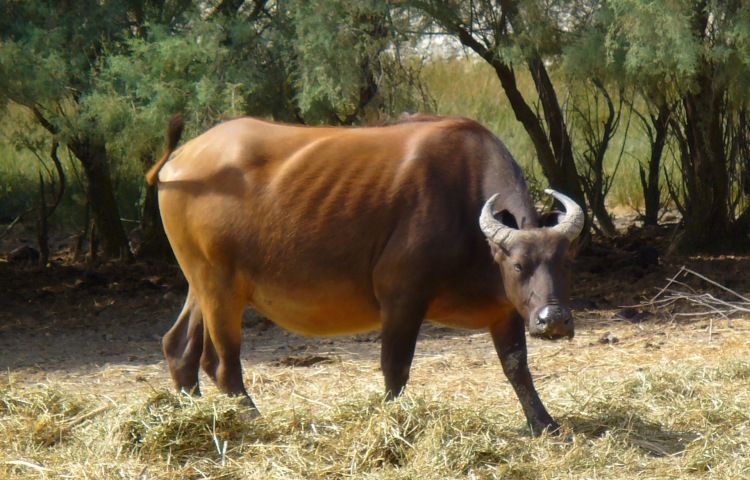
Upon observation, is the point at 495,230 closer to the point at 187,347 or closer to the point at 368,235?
the point at 368,235

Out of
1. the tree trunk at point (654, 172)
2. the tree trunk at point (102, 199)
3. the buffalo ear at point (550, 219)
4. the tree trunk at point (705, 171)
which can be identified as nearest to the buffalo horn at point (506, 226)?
the buffalo ear at point (550, 219)

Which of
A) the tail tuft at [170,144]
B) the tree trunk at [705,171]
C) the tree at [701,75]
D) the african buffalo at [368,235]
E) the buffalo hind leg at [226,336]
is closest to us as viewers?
the african buffalo at [368,235]

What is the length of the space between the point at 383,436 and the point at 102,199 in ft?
21.3

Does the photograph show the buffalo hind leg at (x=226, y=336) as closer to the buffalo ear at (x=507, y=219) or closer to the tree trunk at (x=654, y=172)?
the buffalo ear at (x=507, y=219)

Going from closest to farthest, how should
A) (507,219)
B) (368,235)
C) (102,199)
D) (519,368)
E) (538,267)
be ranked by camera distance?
(538,267)
(507,219)
(368,235)
(519,368)
(102,199)

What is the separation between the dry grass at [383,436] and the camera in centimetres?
512

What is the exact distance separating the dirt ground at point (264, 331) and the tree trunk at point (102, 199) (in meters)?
0.29

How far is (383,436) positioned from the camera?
5188 millimetres

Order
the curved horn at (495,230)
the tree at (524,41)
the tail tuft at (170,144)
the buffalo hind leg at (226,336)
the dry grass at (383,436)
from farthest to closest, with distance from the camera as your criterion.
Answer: the tree at (524,41) < the tail tuft at (170,144) < the buffalo hind leg at (226,336) < the curved horn at (495,230) < the dry grass at (383,436)

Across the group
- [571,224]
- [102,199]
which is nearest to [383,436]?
[571,224]

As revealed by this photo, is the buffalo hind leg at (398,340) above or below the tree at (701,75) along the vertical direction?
below

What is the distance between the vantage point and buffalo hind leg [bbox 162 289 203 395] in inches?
250

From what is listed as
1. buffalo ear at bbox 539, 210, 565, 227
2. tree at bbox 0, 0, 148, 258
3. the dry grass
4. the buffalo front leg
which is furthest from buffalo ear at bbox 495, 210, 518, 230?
tree at bbox 0, 0, 148, 258

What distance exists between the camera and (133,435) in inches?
209
